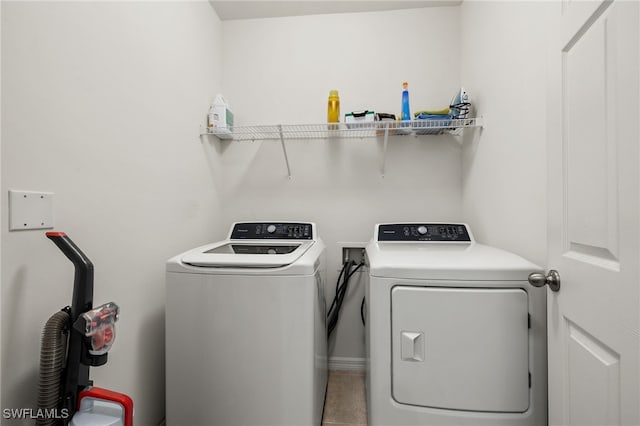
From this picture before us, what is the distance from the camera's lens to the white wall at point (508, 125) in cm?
120

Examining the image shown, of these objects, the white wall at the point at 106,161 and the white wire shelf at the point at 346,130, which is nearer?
the white wall at the point at 106,161

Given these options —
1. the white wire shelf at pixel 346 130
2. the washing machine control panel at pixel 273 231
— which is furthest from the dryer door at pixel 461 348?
the white wire shelf at pixel 346 130

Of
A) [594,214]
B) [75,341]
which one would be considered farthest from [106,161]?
[594,214]

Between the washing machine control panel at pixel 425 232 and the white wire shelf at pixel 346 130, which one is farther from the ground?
the white wire shelf at pixel 346 130

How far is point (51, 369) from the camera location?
0.76 metres

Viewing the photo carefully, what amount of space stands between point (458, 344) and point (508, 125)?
1.15 m

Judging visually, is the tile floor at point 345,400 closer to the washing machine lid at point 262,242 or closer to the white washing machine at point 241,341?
the white washing machine at point 241,341

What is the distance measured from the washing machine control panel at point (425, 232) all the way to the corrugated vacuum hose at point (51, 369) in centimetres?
157

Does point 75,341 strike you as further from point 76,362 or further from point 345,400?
point 345,400

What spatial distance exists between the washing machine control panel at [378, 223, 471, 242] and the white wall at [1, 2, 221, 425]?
1.31 metres

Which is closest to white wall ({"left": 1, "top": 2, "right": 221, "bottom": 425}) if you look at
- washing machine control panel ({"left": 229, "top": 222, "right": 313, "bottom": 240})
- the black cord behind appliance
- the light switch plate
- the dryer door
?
the light switch plate

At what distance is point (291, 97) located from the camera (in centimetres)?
219

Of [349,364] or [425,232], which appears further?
[349,364]

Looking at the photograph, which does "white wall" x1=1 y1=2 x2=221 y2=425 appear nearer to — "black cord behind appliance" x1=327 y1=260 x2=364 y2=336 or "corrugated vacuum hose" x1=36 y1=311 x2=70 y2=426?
"corrugated vacuum hose" x1=36 y1=311 x2=70 y2=426
